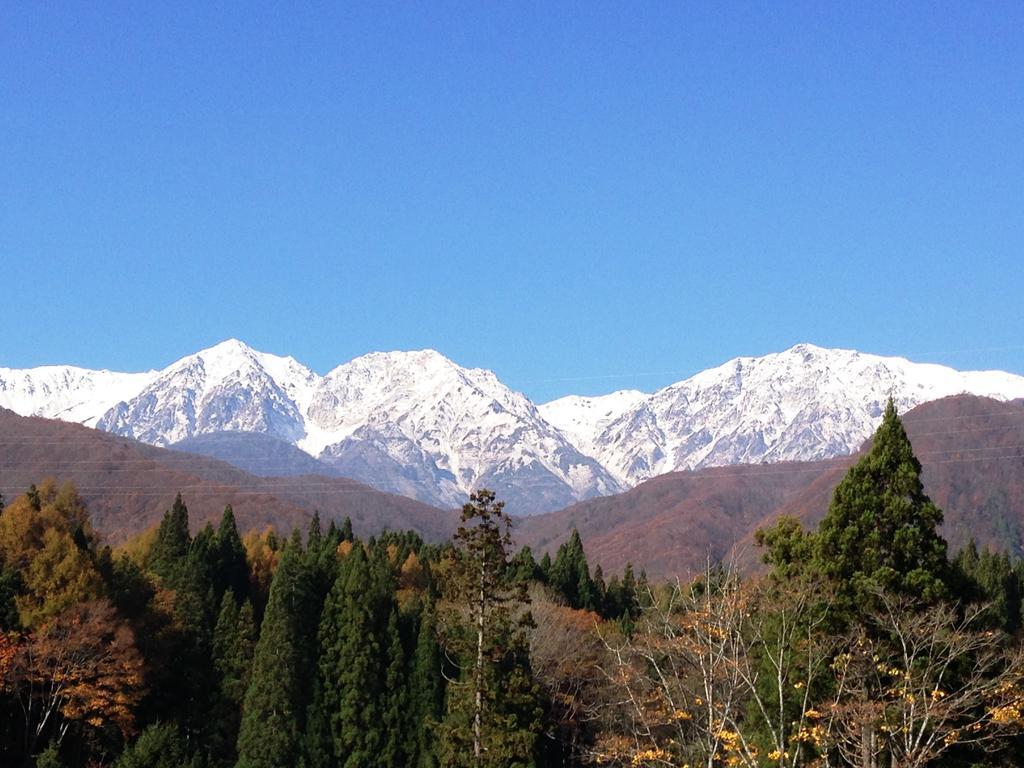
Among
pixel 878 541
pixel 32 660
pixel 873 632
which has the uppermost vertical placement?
pixel 878 541

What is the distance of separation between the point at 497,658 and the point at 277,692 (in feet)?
60.5

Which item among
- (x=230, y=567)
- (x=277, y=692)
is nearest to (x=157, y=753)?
(x=277, y=692)

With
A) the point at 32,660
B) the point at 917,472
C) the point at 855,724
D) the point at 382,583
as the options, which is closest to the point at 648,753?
the point at 855,724

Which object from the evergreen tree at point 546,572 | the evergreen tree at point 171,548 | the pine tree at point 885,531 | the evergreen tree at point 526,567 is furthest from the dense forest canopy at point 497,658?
the evergreen tree at point 546,572

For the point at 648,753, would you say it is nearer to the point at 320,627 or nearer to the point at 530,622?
the point at 530,622

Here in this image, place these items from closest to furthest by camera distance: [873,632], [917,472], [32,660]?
1. [873,632]
2. [917,472]
3. [32,660]

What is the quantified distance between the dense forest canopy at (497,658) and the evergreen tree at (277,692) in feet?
0.34

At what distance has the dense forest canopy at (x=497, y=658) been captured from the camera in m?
31.3

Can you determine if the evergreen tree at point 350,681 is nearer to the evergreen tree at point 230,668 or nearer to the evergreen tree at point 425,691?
the evergreen tree at point 425,691

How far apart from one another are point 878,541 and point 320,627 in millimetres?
34798

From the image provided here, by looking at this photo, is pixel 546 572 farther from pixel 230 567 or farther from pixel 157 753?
pixel 157 753

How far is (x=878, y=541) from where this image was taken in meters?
34.7

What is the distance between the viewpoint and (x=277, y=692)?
58.2 meters

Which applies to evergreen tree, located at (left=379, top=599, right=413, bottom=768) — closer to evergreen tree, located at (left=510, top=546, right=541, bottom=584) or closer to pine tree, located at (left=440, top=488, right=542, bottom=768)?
pine tree, located at (left=440, top=488, right=542, bottom=768)
